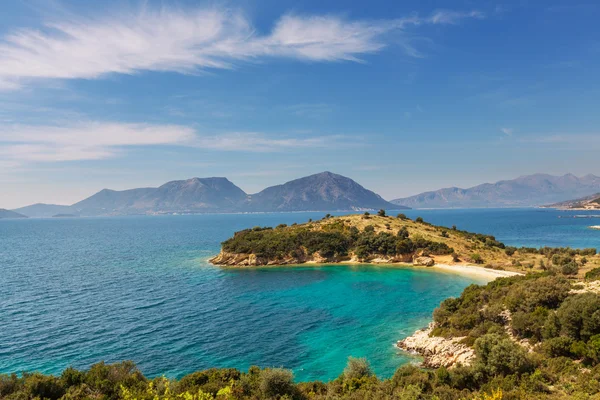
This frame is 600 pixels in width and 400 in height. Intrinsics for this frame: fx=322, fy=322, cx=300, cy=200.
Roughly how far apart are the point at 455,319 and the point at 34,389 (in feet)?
116

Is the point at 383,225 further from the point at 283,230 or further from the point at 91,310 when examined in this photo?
the point at 91,310

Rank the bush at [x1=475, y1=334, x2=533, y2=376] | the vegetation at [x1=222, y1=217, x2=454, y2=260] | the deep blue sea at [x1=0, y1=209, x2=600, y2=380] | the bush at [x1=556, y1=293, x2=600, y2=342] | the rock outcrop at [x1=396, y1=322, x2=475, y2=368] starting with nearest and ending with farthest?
the bush at [x1=475, y1=334, x2=533, y2=376] → the bush at [x1=556, y1=293, x2=600, y2=342] → the rock outcrop at [x1=396, y1=322, x2=475, y2=368] → the deep blue sea at [x1=0, y1=209, x2=600, y2=380] → the vegetation at [x1=222, y1=217, x2=454, y2=260]

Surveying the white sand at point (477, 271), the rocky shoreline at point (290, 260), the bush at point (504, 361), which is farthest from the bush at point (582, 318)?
the rocky shoreline at point (290, 260)

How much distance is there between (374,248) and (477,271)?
2566cm

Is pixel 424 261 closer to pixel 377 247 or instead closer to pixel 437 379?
pixel 377 247

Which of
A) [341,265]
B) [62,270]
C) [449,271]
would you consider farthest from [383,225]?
[62,270]

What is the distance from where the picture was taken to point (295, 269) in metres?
80.2

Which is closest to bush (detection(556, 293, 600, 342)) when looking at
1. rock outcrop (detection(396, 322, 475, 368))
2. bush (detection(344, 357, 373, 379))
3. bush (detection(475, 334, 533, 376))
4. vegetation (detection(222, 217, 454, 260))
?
bush (detection(475, 334, 533, 376))

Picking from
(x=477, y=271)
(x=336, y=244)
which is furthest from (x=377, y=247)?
(x=477, y=271)

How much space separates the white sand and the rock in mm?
1300

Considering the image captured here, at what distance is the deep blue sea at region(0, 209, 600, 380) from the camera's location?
102 feet

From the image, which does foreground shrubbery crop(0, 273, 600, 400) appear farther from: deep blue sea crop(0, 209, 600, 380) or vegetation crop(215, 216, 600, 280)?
vegetation crop(215, 216, 600, 280)

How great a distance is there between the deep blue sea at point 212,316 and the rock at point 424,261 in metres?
5.61

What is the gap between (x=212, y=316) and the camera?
43.9 metres
